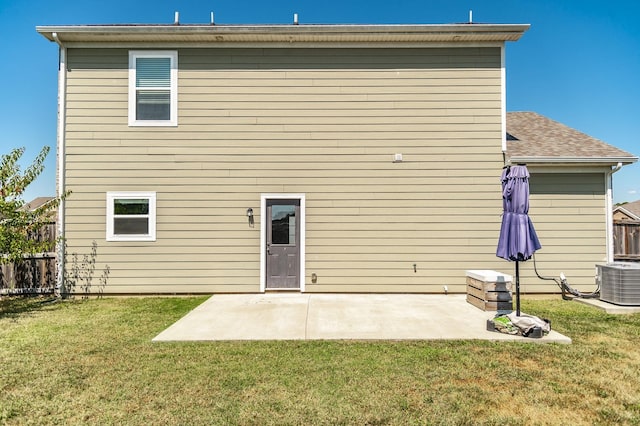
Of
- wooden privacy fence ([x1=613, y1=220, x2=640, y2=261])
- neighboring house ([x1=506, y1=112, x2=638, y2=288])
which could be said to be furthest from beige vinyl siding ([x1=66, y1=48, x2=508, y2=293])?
wooden privacy fence ([x1=613, y1=220, x2=640, y2=261])

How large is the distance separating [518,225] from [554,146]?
3.83 metres

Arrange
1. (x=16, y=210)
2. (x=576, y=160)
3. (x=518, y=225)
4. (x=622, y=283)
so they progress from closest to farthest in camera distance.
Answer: (x=518, y=225), (x=622, y=283), (x=16, y=210), (x=576, y=160)

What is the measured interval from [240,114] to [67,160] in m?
3.79

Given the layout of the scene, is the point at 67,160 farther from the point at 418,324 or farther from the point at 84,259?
the point at 418,324

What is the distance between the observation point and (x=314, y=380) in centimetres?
321

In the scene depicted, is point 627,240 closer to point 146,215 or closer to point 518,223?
point 518,223

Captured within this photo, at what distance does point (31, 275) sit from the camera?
719 centimetres

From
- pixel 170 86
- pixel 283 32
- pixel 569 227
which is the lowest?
pixel 569 227

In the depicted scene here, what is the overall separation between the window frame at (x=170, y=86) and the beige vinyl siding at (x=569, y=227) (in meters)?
7.83

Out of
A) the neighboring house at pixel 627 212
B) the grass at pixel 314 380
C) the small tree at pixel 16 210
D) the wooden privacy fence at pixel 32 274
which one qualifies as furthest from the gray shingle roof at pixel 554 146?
the neighboring house at pixel 627 212

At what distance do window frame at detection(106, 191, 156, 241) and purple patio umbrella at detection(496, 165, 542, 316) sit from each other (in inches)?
260

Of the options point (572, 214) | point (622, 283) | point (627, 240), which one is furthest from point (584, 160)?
point (627, 240)

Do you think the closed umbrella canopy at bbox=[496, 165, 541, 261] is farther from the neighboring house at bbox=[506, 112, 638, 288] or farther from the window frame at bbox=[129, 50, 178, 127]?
the window frame at bbox=[129, 50, 178, 127]

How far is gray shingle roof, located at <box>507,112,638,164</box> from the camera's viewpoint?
6703 mm
